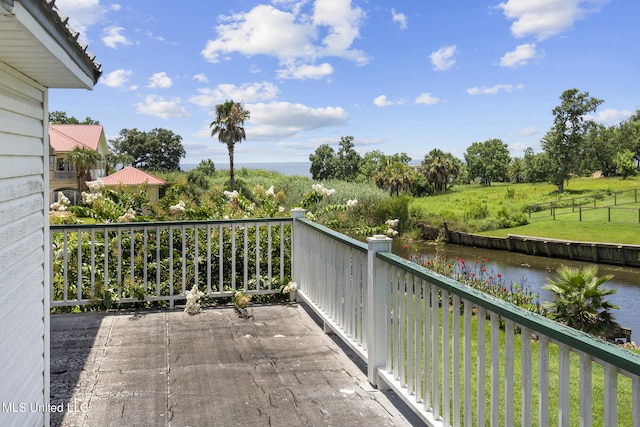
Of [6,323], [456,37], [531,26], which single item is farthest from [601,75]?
[6,323]

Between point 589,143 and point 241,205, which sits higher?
point 589,143

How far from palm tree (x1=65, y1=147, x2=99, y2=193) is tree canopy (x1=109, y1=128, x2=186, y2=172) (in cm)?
2730

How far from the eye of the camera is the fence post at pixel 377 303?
3123mm

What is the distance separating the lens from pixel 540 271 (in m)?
20.8

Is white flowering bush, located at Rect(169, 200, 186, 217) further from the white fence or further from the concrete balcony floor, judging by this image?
the concrete balcony floor

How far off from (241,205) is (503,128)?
81780 mm

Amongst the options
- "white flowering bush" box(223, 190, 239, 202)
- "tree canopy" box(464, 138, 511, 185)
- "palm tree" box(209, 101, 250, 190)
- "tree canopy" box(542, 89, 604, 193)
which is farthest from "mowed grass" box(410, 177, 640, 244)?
"tree canopy" box(464, 138, 511, 185)

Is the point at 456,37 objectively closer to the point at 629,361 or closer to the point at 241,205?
the point at 241,205

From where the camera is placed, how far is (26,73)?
2477 millimetres

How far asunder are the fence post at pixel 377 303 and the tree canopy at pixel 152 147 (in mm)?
61332

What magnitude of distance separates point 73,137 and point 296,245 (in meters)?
36.0

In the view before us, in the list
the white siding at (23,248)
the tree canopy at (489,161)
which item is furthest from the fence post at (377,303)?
the tree canopy at (489,161)

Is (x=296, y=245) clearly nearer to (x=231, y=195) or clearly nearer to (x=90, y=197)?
(x=231, y=195)

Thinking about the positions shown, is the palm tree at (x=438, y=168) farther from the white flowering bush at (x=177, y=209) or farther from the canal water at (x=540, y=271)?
the white flowering bush at (x=177, y=209)
